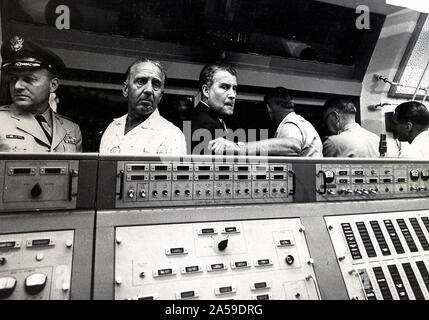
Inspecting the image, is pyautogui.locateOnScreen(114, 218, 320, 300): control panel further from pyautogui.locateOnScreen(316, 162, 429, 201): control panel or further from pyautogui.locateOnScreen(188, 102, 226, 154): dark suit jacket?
pyautogui.locateOnScreen(188, 102, 226, 154): dark suit jacket

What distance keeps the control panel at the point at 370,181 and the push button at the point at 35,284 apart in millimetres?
1193

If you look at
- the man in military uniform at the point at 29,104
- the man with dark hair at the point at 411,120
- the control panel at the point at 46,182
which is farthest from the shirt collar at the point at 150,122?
the man with dark hair at the point at 411,120

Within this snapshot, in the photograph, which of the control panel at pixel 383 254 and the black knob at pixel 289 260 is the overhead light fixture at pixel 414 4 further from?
the black knob at pixel 289 260

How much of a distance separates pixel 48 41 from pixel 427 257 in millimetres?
2616

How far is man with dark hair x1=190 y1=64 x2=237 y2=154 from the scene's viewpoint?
1692 mm

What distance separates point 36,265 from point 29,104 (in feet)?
3.57

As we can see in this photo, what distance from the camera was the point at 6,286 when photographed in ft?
2.97

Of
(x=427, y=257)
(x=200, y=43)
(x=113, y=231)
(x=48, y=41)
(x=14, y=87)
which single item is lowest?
(x=427, y=257)

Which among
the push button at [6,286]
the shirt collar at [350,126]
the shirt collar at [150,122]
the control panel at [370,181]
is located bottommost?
the push button at [6,286]

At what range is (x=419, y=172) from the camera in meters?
1.64

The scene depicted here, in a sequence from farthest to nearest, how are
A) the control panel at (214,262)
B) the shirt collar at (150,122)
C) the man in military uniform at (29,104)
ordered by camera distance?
the shirt collar at (150,122)
the man in military uniform at (29,104)
the control panel at (214,262)

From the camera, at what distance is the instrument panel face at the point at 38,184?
1043 millimetres
